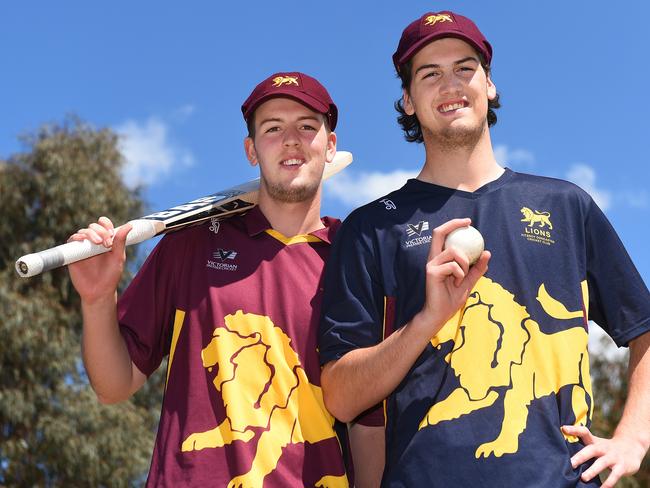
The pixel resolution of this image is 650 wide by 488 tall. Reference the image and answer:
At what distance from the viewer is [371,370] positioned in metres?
3.18

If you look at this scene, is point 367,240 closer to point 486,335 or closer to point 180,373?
point 486,335

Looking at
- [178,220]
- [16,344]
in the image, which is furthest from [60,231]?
[178,220]

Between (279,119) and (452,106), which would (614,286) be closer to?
(452,106)

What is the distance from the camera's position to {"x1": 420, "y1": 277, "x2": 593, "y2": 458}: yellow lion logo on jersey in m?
3.10

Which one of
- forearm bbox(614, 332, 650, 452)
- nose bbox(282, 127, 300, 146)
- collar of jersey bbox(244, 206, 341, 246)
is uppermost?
nose bbox(282, 127, 300, 146)

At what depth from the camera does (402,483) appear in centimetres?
311

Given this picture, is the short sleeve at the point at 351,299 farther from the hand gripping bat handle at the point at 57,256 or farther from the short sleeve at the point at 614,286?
the hand gripping bat handle at the point at 57,256

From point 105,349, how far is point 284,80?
142cm

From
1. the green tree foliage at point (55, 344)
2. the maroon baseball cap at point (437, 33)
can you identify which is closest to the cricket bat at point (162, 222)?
the maroon baseball cap at point (437, 33)

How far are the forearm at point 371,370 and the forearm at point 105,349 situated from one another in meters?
0.92

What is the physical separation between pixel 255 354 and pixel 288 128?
1.05 metres

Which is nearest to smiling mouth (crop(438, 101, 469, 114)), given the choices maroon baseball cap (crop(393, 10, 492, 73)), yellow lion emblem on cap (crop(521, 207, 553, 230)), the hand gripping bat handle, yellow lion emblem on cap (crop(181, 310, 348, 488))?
maroon baseball cap (crop(393, 10, 492, 73))

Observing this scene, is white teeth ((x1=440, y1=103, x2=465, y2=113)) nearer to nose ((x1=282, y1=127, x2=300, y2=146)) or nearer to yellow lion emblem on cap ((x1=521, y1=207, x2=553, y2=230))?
yellow lion emblem on cap ((x1=521, y1=207, x2=553, y2=230))

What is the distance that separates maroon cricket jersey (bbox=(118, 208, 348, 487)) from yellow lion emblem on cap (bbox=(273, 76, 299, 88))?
62cm
